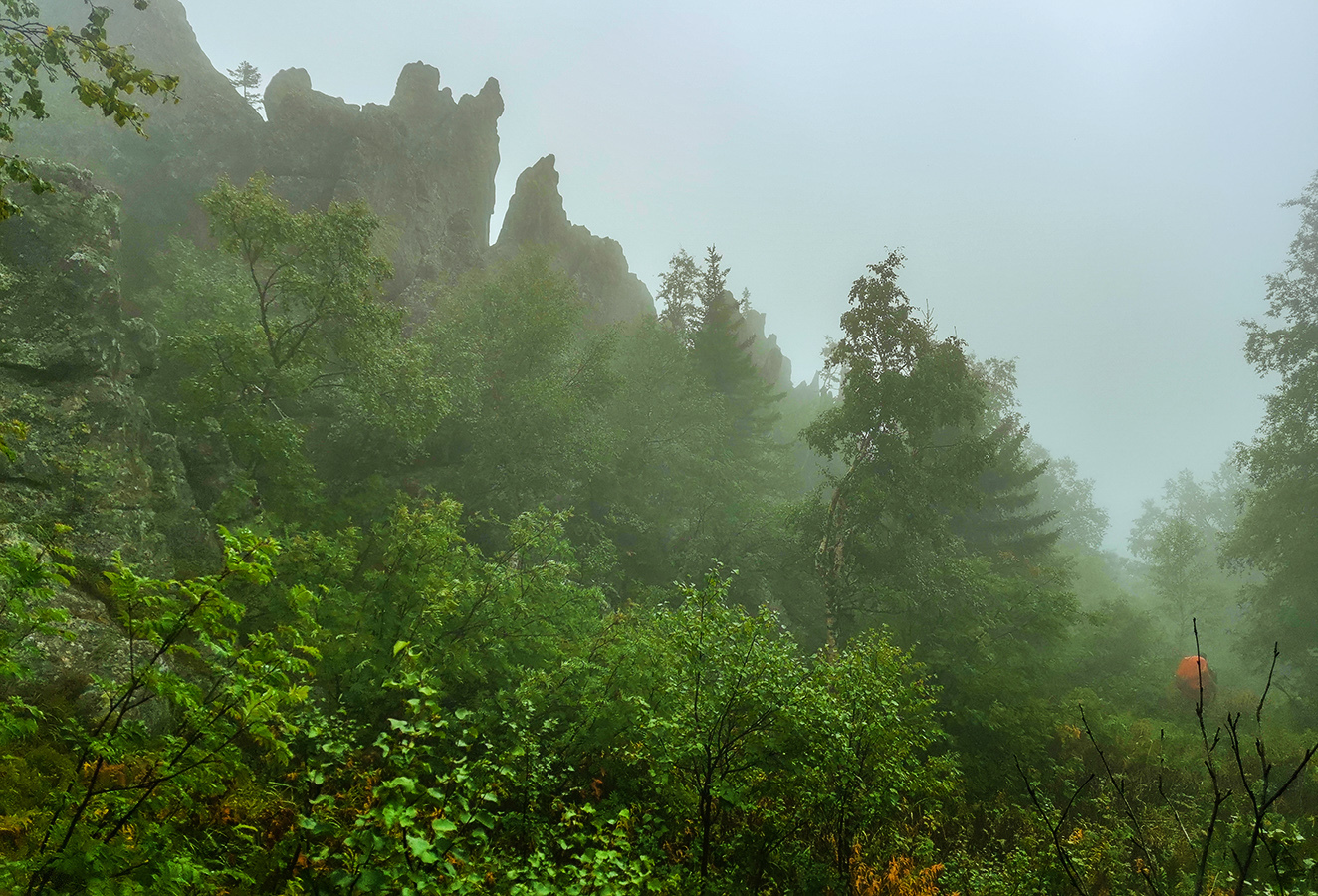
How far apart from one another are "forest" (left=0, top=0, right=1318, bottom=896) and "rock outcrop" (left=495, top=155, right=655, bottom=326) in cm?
1038

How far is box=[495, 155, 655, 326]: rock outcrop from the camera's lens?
39.6 meters

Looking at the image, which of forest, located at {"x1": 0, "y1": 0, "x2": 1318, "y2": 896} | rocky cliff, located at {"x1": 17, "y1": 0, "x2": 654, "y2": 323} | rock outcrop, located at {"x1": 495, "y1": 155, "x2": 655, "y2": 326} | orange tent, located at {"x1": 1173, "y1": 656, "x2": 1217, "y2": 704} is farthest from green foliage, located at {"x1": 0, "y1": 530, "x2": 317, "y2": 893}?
rock outcrop, located at {"x1": 495, "y1": 155, "x2": 655, "y2": 326}

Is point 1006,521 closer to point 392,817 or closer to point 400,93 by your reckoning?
point 392,817

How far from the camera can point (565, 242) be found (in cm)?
4153

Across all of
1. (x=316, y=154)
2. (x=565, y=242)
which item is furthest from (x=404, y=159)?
(x=565, y=242)

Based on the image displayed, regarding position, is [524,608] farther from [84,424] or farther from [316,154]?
[316,154]

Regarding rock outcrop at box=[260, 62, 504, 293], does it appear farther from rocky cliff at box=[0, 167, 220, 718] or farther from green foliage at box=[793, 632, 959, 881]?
green foliage at box=[793, 632, 959, 881]

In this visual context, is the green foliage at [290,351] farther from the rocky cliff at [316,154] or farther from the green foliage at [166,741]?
the rocky cliff at [316,154]

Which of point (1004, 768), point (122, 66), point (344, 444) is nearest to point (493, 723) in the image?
point (122, 66)

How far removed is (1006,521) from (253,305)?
102 ft

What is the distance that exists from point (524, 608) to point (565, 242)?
37232mm

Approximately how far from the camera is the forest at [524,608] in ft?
12.0

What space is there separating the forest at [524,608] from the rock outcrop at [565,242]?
10.4 meters

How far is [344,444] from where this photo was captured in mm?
19578
